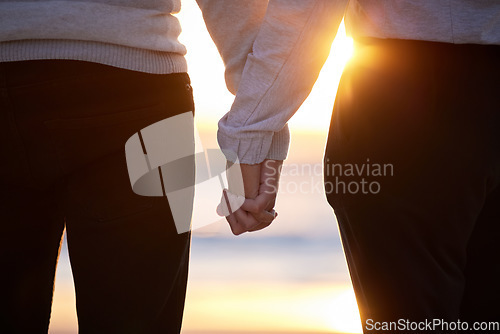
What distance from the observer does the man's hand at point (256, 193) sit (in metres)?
1.48

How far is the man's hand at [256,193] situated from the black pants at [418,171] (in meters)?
0.26

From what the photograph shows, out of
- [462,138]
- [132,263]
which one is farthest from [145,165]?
[462,138]

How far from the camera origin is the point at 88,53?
4.03 feet

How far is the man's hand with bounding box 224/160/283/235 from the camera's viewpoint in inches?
58.4

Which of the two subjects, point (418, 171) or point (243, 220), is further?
point (243, 220)

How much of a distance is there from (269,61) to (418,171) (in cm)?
41

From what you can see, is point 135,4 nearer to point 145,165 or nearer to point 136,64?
point 136,64

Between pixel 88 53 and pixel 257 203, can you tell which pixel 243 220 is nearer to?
pixel 257 203

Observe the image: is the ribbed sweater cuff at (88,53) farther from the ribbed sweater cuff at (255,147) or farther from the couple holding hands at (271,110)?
the ribbed sweater cuff at (255,147)

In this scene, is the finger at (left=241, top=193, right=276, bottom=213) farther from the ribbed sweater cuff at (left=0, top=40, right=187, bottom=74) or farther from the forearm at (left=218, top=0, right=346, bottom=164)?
the ribbed sweater cuff at (left=0, top=40, right=187, bottom=74)

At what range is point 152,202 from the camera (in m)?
1.30

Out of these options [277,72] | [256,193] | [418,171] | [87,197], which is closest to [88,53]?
[87,197]

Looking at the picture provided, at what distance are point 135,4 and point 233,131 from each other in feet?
1.17

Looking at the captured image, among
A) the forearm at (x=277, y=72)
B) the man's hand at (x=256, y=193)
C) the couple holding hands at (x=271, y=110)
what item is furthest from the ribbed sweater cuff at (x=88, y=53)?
the man's hand at (x=256, y=193)
